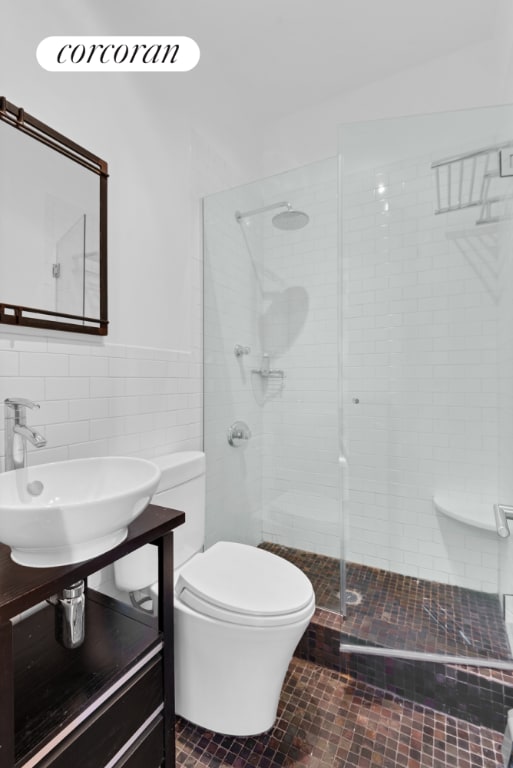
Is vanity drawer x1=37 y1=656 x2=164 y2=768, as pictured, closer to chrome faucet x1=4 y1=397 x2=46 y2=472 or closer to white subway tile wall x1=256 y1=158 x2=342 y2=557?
chrome faucet x1=4 y1=397 x2=46 y2=472

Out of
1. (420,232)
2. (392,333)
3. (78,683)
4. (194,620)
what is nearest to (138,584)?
(194,620)

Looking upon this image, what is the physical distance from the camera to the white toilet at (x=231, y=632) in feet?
3.59

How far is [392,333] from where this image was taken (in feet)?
6.25

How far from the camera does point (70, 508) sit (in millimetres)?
667

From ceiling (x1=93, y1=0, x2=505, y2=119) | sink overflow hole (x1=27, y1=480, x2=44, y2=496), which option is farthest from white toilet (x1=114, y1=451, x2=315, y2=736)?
ceiling (x1=93, y1=0, x2=505, y2=119)

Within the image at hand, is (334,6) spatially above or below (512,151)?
above

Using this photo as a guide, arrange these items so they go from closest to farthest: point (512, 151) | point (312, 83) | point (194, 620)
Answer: point (194, 620) → point (512, 151) → point (312, 83)

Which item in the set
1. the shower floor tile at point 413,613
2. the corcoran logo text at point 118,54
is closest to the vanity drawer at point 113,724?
the shower floor tile at point 413,613

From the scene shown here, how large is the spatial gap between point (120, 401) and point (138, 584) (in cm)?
62

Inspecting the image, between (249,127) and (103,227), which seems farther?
(249,127)

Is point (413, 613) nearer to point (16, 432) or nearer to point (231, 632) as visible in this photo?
point (231, 632)

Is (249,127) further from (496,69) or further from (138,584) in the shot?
(138,584)

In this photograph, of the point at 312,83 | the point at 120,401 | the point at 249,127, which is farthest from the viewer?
the point at 249,127

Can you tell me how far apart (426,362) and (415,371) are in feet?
0.22
